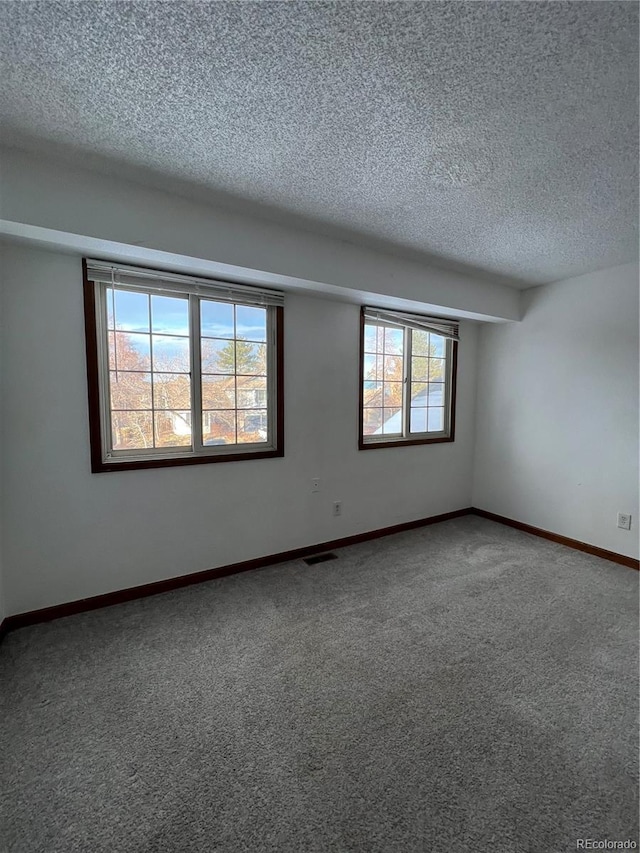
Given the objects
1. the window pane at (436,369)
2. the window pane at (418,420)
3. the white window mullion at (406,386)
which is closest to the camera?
the white window mullion at (406,386)

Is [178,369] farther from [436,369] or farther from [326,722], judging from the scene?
[436,369]

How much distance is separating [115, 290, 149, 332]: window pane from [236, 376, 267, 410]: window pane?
772 mm

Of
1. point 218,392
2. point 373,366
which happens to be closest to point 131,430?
point 218,392

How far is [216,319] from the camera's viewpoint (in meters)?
2.76

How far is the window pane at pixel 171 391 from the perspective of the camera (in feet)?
8.56

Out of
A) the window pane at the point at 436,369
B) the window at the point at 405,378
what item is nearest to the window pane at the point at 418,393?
the window at the point at 405,378

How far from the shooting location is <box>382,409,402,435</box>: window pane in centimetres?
373

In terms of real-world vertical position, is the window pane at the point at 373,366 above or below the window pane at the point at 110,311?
below

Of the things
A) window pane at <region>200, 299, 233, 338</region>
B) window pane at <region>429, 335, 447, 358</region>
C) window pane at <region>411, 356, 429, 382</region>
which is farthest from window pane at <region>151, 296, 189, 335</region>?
window pane at <region>429, 335, 447, 358</region>

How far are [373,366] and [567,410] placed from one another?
1853mm

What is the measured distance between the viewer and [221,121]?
1.47 m

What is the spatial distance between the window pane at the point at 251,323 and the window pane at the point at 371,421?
4.05ft

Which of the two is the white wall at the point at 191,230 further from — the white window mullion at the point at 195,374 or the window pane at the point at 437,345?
the window pane at the point at 437,345

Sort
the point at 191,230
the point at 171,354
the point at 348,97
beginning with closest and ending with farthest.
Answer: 1. the point at 348,97
2. the point at 191,230
3. the point at 171,354
